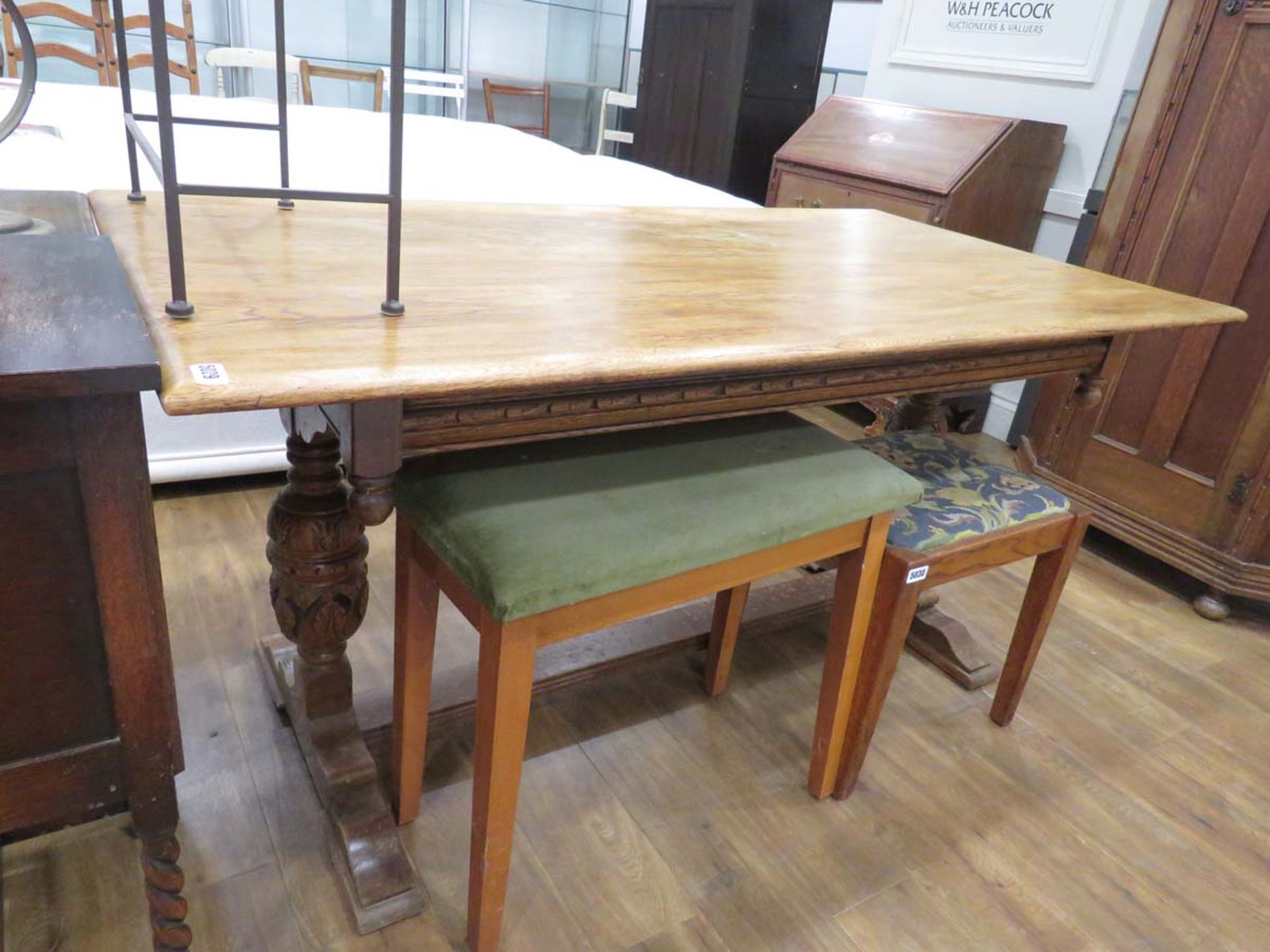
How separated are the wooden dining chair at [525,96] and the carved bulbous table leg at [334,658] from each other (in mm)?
3743

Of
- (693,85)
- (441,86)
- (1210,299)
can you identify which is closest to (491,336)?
(1210,299)

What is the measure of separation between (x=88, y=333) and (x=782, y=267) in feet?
2.78

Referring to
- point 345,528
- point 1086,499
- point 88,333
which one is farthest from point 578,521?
point 1086,499

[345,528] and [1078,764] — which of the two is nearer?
[345,528]

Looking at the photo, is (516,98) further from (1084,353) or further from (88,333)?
(88,333)

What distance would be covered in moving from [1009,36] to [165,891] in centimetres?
298

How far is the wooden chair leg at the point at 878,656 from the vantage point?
4.00ft

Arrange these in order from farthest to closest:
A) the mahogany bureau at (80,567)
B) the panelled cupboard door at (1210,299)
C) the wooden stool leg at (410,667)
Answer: the panelled cupboard door at (1210,299), the wooden stool leg at (410,667), the mahogany bureau at (80,567)

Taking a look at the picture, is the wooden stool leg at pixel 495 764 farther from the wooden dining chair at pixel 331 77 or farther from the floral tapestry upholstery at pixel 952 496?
A: the wooden dining chair at pixel 331 77

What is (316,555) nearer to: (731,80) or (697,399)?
(697,399)

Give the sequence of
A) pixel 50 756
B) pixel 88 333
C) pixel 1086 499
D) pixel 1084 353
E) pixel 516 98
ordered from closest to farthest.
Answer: pixel 88 333 < pixel 50 756 < pixel 1084 353 < pixel 1086 499 < pixel 516 98

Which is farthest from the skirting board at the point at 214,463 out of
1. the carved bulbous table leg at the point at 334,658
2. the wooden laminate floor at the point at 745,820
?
the carved bulbous table leg at the point at 334,658

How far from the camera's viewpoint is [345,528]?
1137 mm

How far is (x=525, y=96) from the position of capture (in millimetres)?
4723
